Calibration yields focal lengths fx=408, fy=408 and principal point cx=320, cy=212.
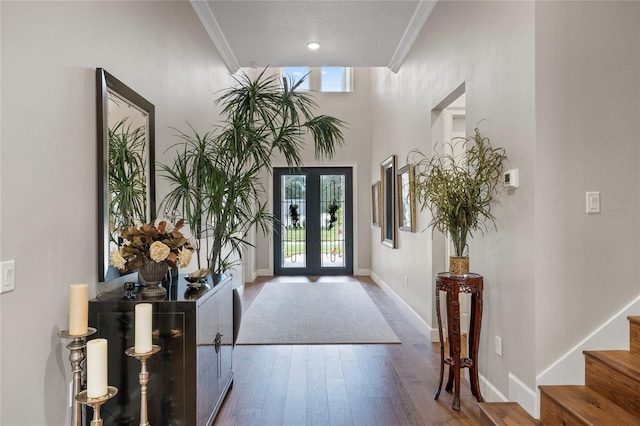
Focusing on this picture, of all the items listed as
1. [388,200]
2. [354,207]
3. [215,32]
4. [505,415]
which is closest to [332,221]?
[354,207]

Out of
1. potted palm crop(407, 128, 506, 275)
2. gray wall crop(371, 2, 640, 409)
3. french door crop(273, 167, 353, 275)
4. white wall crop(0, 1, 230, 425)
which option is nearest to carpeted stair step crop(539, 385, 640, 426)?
gray wall crop(371, 2, 640, 409)

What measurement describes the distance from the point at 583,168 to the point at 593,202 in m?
0.19

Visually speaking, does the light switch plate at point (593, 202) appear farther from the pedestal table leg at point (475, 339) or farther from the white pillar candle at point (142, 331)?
the white pillar candle at point (142, 331)

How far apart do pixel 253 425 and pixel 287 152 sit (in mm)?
1911

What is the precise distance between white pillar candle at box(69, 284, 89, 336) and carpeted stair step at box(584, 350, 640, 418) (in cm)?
240

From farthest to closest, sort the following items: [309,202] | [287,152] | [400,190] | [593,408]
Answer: [309,202]
[400,190]
[287,152]
[593,408]

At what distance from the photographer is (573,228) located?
7.17ft

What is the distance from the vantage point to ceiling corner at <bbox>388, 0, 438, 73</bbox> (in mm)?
3768

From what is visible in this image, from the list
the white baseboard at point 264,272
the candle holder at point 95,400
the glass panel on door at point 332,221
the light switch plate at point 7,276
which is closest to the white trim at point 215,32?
the light switch plate at point 7,276

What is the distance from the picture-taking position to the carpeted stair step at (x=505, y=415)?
211 cm

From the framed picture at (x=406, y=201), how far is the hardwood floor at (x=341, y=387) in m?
1.35

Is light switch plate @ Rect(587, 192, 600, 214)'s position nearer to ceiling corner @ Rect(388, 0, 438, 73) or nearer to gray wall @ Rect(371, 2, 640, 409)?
gray wall @ Rect(371, 2, 640, 409)

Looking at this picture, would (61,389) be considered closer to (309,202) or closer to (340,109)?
(309,202)

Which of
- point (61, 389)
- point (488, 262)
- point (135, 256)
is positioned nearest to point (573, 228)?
point (488, 262)
